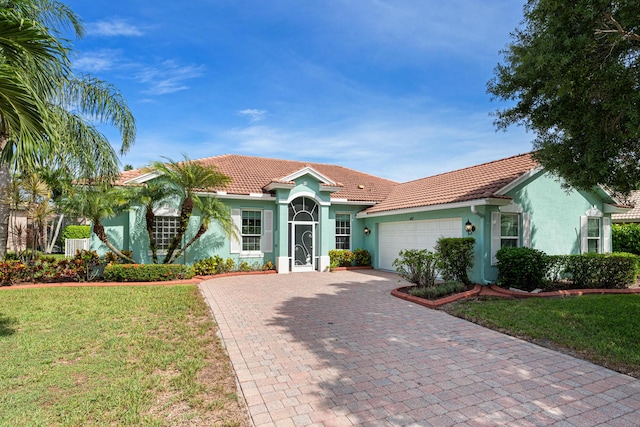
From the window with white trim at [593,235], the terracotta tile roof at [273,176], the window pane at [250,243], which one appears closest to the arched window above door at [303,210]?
the terracotta tile roof at [273,176]

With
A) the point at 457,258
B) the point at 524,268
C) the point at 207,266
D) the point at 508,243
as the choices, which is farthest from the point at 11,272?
the point at 508,243

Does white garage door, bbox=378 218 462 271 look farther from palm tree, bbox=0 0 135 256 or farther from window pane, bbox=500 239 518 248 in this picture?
palm tree, bbox=0 0 135 256

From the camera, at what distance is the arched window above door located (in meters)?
17.1

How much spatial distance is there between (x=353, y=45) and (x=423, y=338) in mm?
10900

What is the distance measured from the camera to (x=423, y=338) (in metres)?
6.66

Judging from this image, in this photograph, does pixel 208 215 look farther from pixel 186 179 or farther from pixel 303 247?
pixel 303 247

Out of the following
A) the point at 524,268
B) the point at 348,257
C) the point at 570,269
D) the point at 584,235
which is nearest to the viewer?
the point at 524,268

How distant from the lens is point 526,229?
44.0ft

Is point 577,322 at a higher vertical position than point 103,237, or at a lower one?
lower

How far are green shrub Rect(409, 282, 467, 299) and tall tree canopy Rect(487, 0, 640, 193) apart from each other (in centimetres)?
451

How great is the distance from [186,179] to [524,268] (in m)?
13.2

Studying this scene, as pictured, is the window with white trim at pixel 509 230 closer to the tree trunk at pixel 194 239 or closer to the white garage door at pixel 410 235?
the white garage door at pixel 410 235

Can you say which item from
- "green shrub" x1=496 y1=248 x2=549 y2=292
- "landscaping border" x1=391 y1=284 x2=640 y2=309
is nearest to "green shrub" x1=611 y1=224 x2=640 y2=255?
"landscaping border" x1=391 y1=284 x2=640 y2=309

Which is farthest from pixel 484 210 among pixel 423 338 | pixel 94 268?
pixel 94 268
